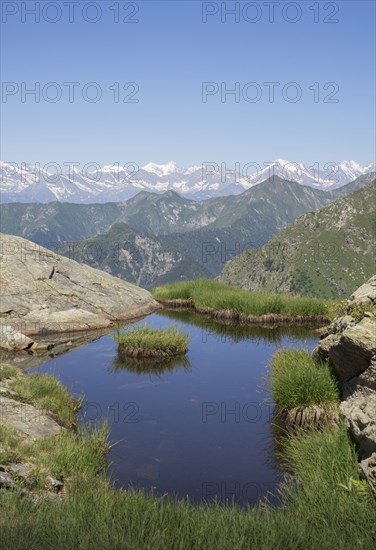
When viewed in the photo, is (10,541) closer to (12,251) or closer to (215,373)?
(215,373)

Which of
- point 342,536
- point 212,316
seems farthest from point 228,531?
point 212,316

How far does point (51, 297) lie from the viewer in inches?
1162

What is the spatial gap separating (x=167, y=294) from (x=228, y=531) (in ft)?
102

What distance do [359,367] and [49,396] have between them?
30.5ft

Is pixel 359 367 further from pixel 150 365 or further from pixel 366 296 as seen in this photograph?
pixel 150 365

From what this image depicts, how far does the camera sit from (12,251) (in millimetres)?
31969

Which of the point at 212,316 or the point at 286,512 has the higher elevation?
the point at 212,316

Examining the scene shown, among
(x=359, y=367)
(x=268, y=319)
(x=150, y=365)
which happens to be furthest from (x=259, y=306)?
(x=359, y=367)

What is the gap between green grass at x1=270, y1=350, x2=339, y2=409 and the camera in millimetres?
14969

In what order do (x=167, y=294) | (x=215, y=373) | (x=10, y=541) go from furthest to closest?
(x=167, y=294), (x=215, y=373), (x=10, y=541)

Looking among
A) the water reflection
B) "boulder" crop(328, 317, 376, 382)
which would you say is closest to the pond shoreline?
the water reflection

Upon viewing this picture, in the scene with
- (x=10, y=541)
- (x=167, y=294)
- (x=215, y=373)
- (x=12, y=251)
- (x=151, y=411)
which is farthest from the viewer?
(x=167, y=294)

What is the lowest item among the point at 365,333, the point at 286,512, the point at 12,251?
the point at 286,512

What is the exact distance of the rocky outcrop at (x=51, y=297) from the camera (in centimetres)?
2711
